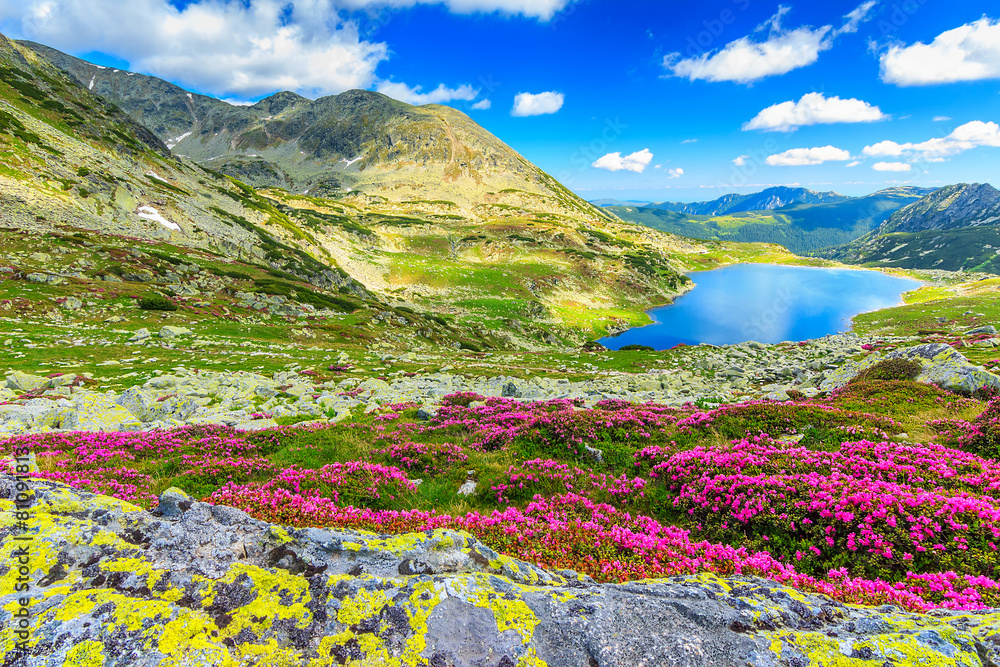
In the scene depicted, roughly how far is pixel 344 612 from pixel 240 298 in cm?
5362

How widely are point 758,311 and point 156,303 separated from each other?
464 feet

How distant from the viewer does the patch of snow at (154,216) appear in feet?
204

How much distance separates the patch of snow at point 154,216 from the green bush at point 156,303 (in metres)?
31.9

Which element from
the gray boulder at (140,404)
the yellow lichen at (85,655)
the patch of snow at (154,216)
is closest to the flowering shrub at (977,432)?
the yellow lichen at (85,655)

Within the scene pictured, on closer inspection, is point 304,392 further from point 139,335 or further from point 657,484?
point 139,335

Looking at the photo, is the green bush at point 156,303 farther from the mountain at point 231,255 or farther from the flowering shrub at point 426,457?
the flowering shrub at point 426,457

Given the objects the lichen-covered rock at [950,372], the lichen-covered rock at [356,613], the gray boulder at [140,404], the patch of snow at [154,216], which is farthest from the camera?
the patch of snow at [154,216]

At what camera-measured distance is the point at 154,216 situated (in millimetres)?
63125

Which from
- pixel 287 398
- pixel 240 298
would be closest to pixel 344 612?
pixel 287 398

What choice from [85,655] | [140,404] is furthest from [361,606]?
[140,404]

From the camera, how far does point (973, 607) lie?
4.94 metres

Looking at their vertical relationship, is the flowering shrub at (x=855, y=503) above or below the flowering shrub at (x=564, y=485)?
above

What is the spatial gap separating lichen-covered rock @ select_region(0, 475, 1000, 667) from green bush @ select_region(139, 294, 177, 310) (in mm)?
43630

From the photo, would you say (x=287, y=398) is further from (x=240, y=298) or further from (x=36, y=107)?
(x=36, y=107)
